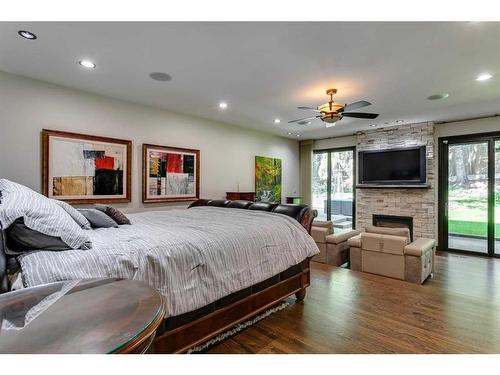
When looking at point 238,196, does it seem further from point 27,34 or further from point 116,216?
point 27,34

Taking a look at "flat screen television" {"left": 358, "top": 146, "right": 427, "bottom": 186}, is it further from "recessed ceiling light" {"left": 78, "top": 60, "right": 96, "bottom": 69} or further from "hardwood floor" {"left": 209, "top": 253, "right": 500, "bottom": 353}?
"recessed ceiling light" {"left": 78, "top": 60, "right": 96, "bottom": 69}

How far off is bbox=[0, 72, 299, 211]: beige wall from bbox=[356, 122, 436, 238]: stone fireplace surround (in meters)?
2.44

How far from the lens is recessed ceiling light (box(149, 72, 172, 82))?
3.05 metres

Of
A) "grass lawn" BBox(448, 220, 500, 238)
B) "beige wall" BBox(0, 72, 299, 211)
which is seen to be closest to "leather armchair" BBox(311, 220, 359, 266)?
"beige wall" BBox(0, 72, 299, 211)

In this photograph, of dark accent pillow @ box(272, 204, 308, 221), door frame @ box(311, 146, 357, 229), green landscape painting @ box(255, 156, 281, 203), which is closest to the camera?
dark accent pillow @ box(272, 204, 308, 221)

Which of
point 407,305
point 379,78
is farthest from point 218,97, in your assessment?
point 407,305

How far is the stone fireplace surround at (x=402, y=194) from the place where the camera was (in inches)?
214

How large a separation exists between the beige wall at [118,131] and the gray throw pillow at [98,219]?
1.41 metres

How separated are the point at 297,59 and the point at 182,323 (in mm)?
2614

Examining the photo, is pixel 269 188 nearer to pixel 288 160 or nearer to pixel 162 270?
pixel 288 160

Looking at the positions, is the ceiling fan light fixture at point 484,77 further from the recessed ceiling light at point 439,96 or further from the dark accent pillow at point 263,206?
the dark accent pillow at point 263,206

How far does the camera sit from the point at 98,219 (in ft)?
7.82

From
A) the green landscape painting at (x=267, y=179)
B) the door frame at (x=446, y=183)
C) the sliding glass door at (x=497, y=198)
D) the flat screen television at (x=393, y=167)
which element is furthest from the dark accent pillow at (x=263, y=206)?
the sliding glass door at (x=497, y=198)

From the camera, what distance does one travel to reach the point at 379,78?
10.3 ft
